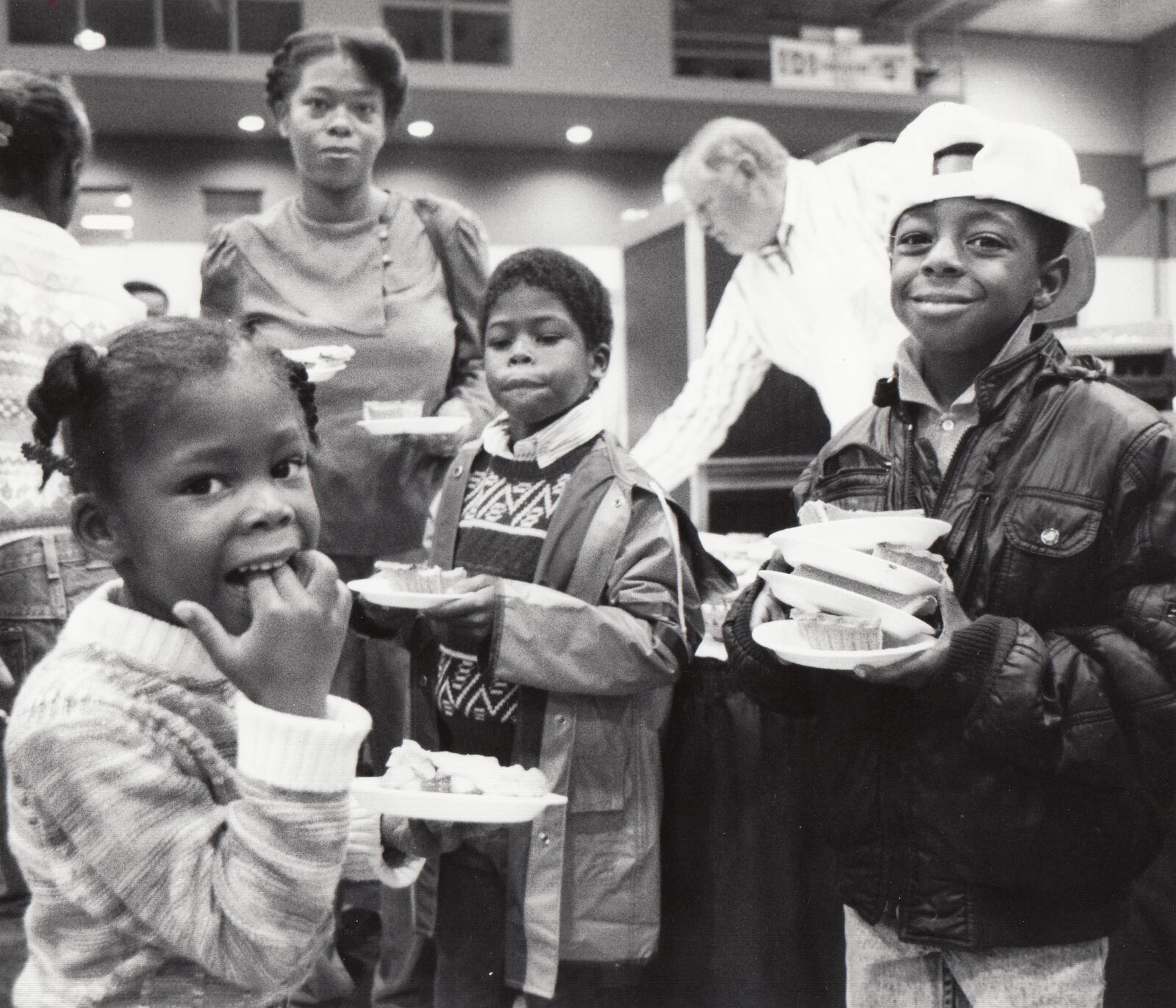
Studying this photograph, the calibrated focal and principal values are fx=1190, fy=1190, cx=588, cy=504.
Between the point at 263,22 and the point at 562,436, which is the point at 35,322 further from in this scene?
the point at 263,22

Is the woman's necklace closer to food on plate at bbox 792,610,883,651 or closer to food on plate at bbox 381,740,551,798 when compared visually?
food on plate at bbox 381,740,551,798

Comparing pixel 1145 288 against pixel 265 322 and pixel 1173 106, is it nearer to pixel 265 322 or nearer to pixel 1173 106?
pixel 1173 106

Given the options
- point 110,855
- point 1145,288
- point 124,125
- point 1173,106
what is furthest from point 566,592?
point 124,125

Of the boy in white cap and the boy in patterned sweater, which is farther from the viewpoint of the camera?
the boy in patterned sweater

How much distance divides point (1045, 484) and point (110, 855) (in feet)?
3.57

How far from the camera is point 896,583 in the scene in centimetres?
137

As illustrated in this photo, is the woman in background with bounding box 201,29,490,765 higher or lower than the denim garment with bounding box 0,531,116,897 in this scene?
higher

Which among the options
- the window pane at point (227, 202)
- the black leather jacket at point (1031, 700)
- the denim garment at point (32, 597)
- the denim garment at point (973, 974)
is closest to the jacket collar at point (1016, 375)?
the black leather jacket at point (1031, 700)

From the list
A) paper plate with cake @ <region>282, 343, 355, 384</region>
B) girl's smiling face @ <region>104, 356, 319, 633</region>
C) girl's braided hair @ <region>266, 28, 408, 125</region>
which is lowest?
girl's smiling face @ <region>104, 356, 319, 633</region>

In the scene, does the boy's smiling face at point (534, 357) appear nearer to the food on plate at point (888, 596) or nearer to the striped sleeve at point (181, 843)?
the food on plate at point (888, 596)

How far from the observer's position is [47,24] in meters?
8.50

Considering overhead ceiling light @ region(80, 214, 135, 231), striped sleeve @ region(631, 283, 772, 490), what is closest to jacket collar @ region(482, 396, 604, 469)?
striped sleeve @ region(631, 283, 772, 490)

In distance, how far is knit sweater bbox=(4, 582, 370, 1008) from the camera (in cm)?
97

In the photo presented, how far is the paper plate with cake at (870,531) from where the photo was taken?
1388 mm
